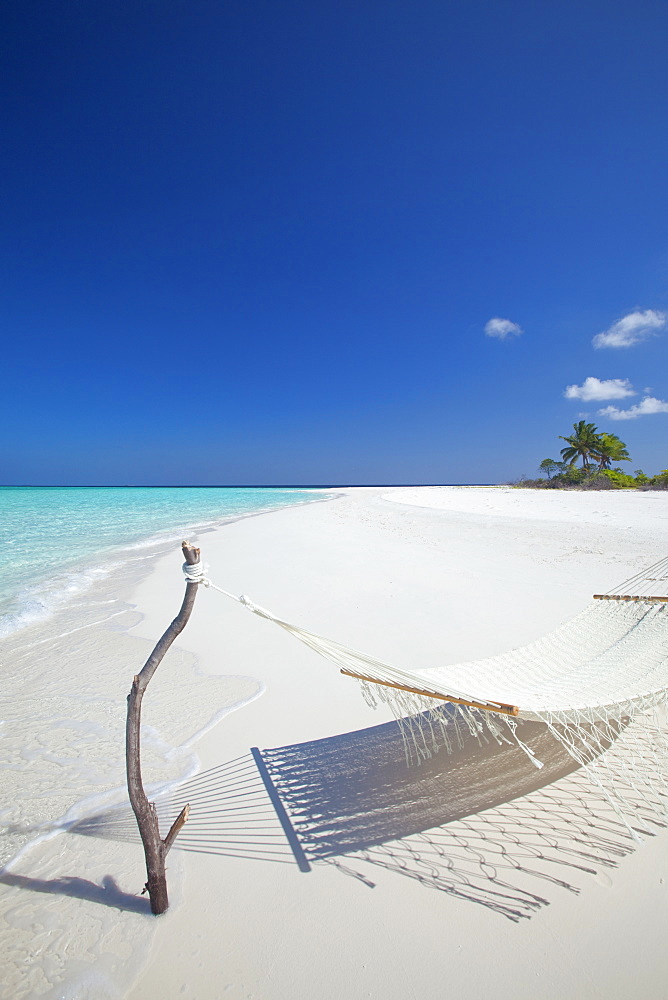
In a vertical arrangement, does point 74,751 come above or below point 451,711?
below

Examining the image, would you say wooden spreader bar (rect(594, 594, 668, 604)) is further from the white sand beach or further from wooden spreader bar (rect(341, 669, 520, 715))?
wooden spreader bar (rect(341, 669, 520, 715))

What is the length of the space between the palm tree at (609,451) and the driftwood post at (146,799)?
4098 cm

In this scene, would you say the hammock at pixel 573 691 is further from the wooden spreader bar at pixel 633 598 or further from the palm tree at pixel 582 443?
the palm tree at pixel 582 443

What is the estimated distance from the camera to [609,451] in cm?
3488

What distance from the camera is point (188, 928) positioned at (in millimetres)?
1479

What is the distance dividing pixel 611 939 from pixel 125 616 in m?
4.91

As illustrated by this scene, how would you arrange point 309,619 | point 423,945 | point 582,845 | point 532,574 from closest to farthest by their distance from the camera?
point 423,945
point 582,845
point 309,619
point 532,574

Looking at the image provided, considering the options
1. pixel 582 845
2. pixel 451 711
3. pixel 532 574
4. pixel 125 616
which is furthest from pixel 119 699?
pixel 532 574

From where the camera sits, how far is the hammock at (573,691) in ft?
5.75

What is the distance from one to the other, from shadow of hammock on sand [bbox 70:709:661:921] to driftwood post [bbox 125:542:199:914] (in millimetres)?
326

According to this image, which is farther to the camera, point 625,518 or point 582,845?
point 625,518

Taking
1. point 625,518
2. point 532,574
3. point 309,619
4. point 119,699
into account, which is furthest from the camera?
point 625,518

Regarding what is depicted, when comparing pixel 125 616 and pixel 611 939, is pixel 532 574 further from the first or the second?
pixel 125 616

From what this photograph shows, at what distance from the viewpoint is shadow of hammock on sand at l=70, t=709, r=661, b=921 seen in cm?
167
